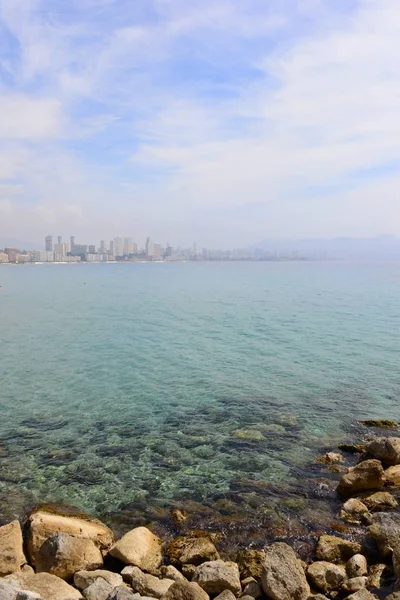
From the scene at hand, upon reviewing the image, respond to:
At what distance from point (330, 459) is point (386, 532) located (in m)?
5.25

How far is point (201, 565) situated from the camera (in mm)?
10242

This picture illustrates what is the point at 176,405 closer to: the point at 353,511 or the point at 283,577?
the point at 353,511

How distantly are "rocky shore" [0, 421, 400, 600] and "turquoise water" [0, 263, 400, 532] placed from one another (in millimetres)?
2092

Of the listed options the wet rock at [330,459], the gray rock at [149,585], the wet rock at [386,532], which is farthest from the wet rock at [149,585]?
the wet rock at [330,459]

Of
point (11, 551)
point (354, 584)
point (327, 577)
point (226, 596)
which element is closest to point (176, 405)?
point (11, 551)

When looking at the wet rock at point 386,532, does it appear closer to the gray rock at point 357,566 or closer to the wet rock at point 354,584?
the gray rock at point 357,566

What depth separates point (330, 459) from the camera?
16453 millimetres

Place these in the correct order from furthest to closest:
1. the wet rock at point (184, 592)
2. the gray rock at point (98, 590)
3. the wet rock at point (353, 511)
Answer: the wet rock at point (353, 511), the gray rock at point (98, 590), the wet rock at point (184, 592)

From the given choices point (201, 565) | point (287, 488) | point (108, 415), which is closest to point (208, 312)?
point (108, 415)

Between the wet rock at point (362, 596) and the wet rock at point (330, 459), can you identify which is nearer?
the wet rock at point (362, 596)

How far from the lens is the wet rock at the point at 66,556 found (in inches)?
406

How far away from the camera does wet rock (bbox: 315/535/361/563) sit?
437 inches

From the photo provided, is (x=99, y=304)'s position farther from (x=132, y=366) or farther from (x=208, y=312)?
(x=132, y=366)

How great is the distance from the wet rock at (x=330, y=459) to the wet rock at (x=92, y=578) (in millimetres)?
8906
